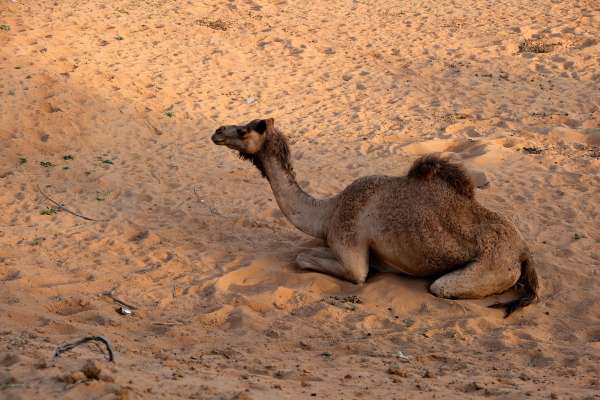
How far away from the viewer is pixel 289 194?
875cm

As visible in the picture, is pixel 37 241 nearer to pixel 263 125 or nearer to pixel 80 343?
pixel 263 125

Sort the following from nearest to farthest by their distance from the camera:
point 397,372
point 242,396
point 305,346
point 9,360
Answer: point 242,396 → point 9,360 → point 397,372 → point 305,346

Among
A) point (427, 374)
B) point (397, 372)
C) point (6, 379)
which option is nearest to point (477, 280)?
point (427, 374)

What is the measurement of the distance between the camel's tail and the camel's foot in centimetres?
132

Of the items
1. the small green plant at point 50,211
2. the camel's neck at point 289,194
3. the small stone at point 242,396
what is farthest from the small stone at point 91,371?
the small green plant at point 50,211

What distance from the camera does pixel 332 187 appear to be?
11.1 meters

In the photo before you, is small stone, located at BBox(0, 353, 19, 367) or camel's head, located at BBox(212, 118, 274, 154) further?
camel's head, located at BBox(212, 118, 274, 154)

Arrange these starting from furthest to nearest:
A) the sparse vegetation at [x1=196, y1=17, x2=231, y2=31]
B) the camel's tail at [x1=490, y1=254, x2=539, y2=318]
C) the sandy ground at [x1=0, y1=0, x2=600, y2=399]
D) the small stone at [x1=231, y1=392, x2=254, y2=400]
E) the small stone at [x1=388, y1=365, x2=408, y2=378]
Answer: the sparse vegetation at [x1=196, y1=17, x2=231, y2=31], the camel's tail at [x1=490, y1=254, x2=539, y2=318], the sandy ground at [x1=0, y1=0, x2=600, y2=399], the small stone at [x1=388, y1=365, x2=408, y2=378], the small stone at [x1=231, y1=392, x2=254, y2=400]

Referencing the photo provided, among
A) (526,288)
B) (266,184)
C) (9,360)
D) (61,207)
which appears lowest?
(61,207)

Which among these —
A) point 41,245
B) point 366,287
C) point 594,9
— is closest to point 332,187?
point 366,287

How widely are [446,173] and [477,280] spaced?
1.08 metres

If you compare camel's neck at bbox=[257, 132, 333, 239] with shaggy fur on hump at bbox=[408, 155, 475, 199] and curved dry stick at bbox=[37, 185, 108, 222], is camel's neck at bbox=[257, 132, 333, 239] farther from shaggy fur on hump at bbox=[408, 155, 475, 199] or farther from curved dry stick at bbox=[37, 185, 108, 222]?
curved dry stick at bbox=[37, 185, 108, 222]

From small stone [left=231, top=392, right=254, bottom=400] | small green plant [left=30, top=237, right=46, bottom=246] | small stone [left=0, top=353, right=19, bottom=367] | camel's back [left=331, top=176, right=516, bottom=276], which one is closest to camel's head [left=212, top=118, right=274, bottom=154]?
camel's back [left=331, top=176, right=516, bottom=276]

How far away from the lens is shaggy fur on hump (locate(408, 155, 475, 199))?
8.02 m
